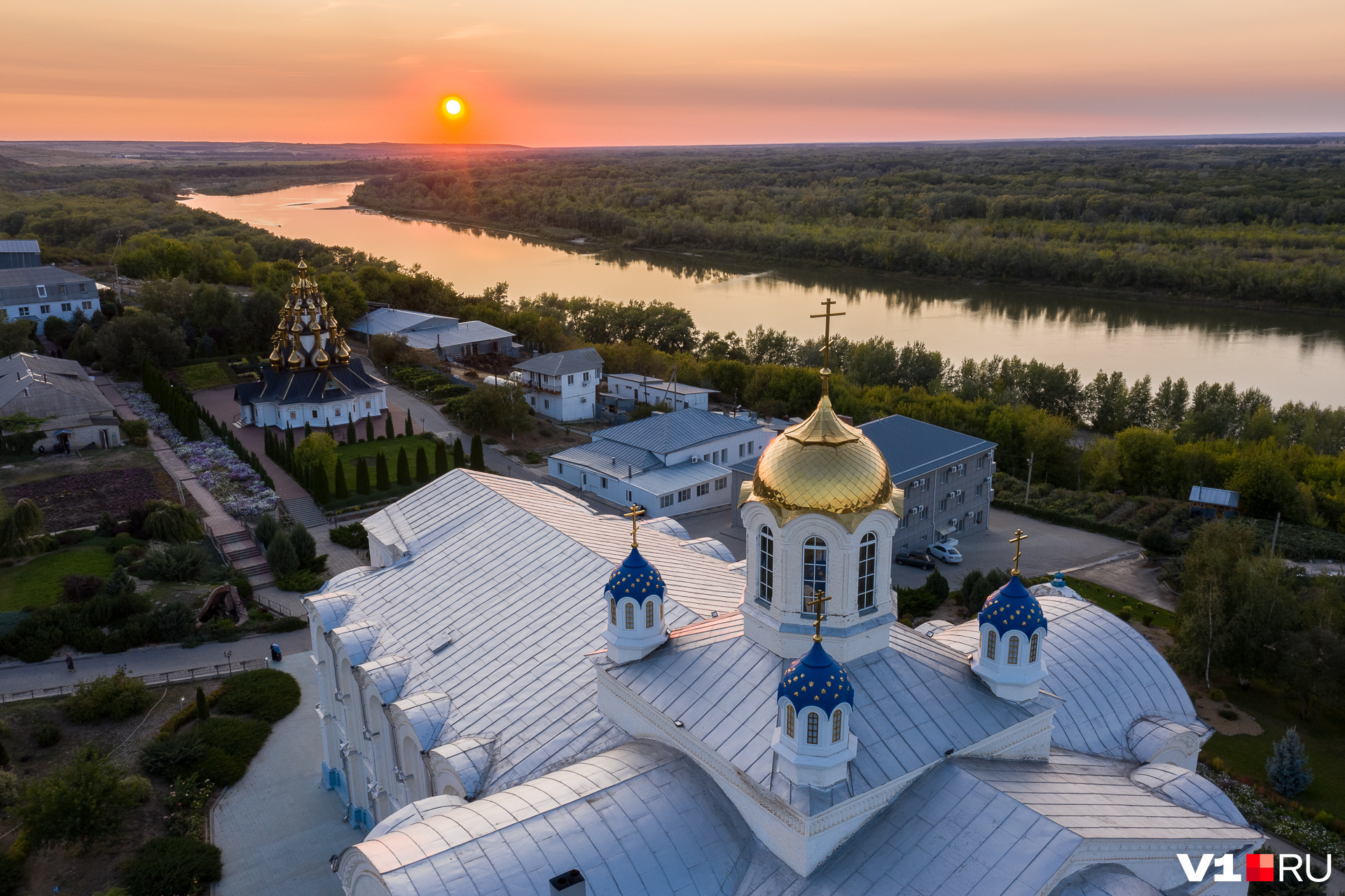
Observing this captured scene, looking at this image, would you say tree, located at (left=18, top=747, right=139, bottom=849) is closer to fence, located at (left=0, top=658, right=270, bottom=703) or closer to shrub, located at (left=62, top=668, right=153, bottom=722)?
shrub, located at (left=62, top=668, right=153, bottom=722)

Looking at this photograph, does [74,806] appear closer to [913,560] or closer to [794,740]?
[794,740]

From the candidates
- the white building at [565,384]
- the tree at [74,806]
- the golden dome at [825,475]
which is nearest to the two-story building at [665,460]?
the white building at [565,384]

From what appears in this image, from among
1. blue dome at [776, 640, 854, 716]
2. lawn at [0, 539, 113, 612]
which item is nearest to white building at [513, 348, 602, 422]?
lawn at [0, 539, 113, 612]

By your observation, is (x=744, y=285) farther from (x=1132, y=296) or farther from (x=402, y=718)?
(x=402, y=718)

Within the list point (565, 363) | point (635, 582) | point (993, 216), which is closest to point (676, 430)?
point (565, 363)

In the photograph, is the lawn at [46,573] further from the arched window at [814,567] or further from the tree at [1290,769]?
the tree at [1290,769]
